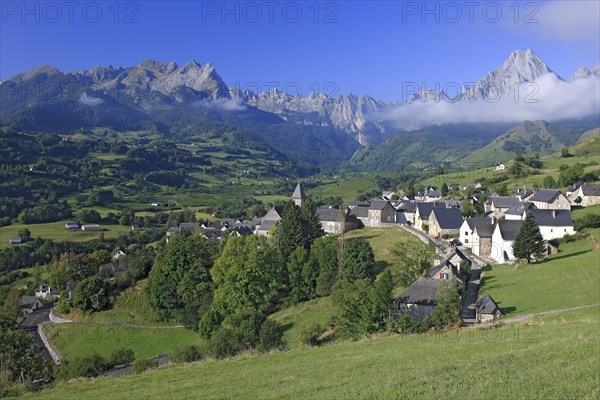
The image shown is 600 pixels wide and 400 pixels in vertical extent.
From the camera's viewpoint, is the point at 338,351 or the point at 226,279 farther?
the point at 226,279

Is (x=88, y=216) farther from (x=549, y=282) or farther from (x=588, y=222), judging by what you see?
(x=549, y=282)

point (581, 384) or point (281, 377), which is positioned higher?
point (581, 384)

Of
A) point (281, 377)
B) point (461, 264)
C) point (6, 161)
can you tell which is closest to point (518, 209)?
point (461, 264)

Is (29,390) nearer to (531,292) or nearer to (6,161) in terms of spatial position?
(531,292)

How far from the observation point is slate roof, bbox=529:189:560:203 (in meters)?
83.4

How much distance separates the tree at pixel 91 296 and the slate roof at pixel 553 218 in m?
62.3

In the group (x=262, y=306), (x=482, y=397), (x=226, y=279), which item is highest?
(x=482, y=397)

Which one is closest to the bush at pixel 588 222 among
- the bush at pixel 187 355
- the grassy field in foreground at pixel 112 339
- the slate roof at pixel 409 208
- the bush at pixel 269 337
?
the slate roof at pixel 409 208

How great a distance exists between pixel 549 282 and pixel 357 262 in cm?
2058

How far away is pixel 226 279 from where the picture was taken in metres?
58.1

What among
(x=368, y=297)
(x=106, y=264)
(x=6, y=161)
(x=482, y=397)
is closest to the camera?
(x=482, y=397)

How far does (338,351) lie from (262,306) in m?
33.0

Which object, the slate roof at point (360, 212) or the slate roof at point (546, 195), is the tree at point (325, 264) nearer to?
the slate roof at point (360, 212)

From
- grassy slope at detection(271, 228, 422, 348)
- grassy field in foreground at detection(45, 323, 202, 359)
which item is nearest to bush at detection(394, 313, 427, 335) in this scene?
grassy slope at detection(271, 228, 422, 348)
